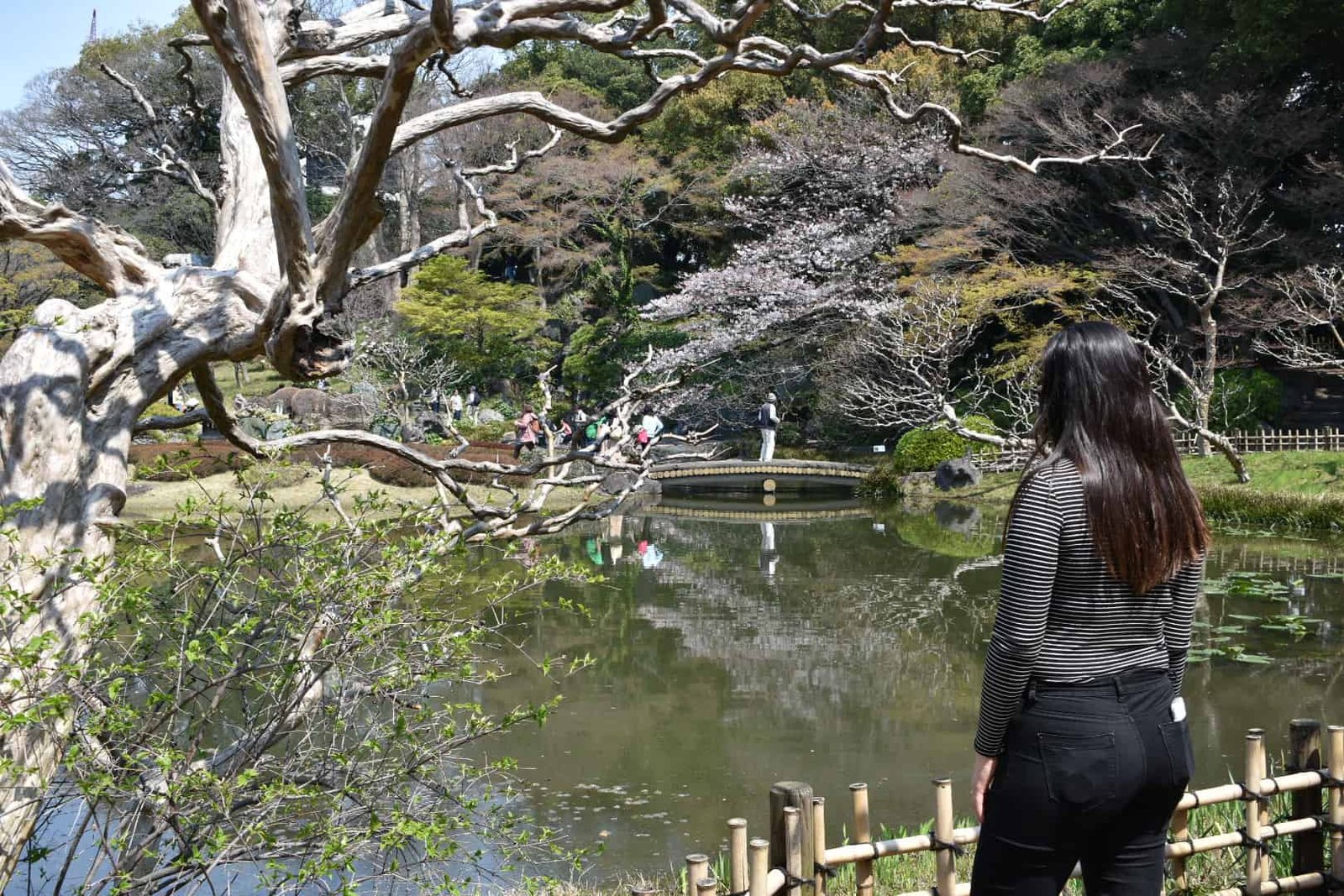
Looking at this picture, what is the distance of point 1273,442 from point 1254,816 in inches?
604

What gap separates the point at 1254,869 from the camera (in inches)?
126

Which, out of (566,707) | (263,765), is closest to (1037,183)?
(566,707)

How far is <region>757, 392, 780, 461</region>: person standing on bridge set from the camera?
2169 cm

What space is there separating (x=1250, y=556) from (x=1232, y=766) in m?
7.17

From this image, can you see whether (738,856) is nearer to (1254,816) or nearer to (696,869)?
(696,869)

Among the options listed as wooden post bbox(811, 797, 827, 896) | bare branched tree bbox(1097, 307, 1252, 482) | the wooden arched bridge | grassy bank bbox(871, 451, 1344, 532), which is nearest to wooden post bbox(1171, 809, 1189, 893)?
wooden post bbox(811, 797, 827, 896)

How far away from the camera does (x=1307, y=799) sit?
330 cm

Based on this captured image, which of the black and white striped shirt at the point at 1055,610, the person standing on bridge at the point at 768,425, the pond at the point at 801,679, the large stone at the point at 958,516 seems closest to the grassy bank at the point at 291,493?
the pond at the point at 801,679

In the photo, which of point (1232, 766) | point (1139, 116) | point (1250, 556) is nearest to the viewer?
point (1232, 766)

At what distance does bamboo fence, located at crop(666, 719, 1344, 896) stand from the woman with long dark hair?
90cm

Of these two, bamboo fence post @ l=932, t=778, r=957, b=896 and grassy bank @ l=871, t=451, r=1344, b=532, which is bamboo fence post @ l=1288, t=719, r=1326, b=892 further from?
grassy bank @ l=871, t=451, r=1344, b=532

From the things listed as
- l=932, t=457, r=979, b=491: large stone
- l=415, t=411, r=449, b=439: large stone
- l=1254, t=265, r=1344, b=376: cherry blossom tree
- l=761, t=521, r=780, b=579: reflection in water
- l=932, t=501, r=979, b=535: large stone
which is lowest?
l=761, t=521, r=780, b=579: reflection in water

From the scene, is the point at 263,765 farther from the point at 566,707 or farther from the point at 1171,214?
the point at 1171,214

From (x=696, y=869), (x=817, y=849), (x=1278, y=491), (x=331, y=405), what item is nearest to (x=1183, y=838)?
(x=817, y=849)
